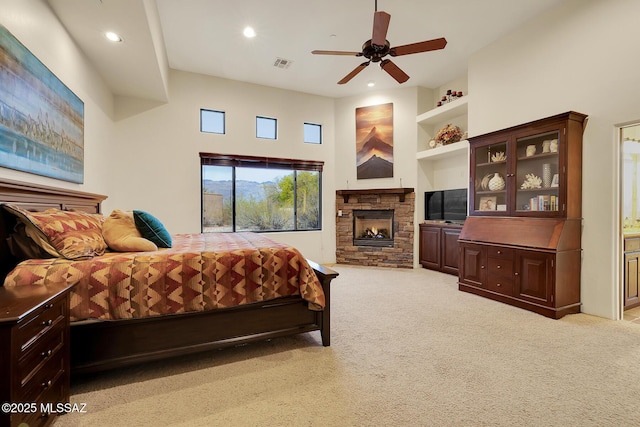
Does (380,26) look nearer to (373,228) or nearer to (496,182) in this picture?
(496,182)

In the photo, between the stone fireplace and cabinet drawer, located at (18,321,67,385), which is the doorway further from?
cabinet drawer, located at (18,321,67,385)

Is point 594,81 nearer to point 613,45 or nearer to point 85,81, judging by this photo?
point 613,45

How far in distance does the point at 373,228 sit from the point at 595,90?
389cm

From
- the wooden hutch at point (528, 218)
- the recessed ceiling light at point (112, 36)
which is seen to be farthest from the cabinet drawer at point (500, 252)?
the recessed ceiling light at point (112, 36)

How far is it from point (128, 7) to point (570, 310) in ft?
17.5

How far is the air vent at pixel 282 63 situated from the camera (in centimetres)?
470

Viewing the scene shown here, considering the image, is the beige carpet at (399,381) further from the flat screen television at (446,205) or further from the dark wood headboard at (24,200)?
the flat screen television at (446,205)

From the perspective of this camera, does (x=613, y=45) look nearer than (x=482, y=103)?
Yes

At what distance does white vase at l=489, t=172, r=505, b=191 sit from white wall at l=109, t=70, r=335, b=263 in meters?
3.28

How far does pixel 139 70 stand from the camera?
3.82 metres

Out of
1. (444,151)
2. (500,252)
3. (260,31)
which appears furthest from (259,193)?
(500,252)

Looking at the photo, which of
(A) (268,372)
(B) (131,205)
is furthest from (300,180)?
(A) (268,372)

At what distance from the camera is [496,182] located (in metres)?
3.97

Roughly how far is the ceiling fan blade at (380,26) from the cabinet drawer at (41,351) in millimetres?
3212
